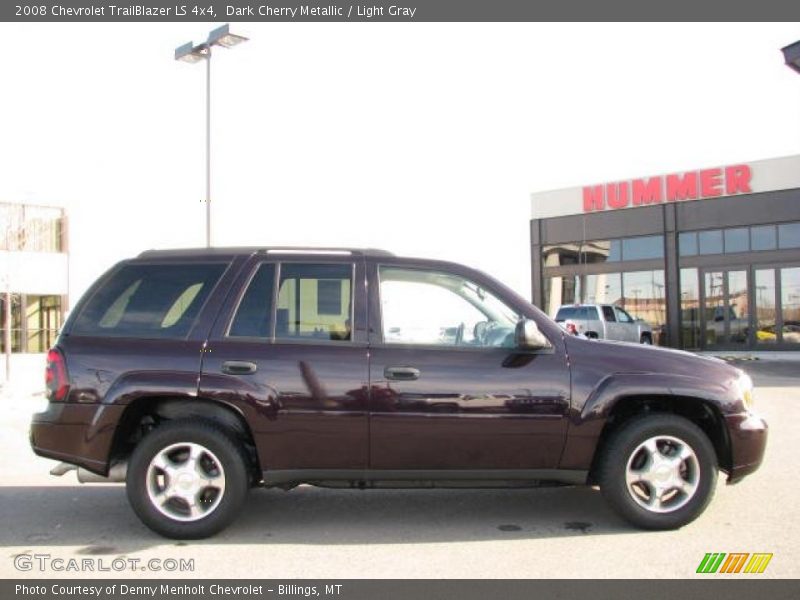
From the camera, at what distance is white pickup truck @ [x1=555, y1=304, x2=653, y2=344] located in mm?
22547

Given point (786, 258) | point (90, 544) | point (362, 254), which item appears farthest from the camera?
point (786, 258)

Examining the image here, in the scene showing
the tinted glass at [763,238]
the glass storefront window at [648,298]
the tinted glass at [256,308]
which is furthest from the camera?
the glass storefront window at [648,298]

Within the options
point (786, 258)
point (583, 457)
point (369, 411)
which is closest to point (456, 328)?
point (369, 411)

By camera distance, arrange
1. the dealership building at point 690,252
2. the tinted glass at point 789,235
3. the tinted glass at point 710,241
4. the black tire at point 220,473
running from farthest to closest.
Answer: the tinted glass at point 710,241
the dealership building at point 690,252
the tinted glass at point 789,235
the black tire at point 220,473

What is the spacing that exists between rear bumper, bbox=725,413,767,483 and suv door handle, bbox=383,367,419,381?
214 cm

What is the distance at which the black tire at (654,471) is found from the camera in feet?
16.2

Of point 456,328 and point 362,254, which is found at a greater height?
point 362,254

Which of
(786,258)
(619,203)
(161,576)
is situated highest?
(619,203)

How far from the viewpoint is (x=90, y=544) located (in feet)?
16.0

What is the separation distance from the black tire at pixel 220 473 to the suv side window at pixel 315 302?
2.69 ft

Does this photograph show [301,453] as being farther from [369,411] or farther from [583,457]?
[583,457]

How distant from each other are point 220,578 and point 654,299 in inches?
946

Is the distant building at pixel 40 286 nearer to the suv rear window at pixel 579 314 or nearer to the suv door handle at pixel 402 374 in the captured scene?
the suv rear window at pixel 579 314

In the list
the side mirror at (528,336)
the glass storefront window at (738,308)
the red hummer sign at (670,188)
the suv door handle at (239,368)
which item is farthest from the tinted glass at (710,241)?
the suv door handle at (239,368)
